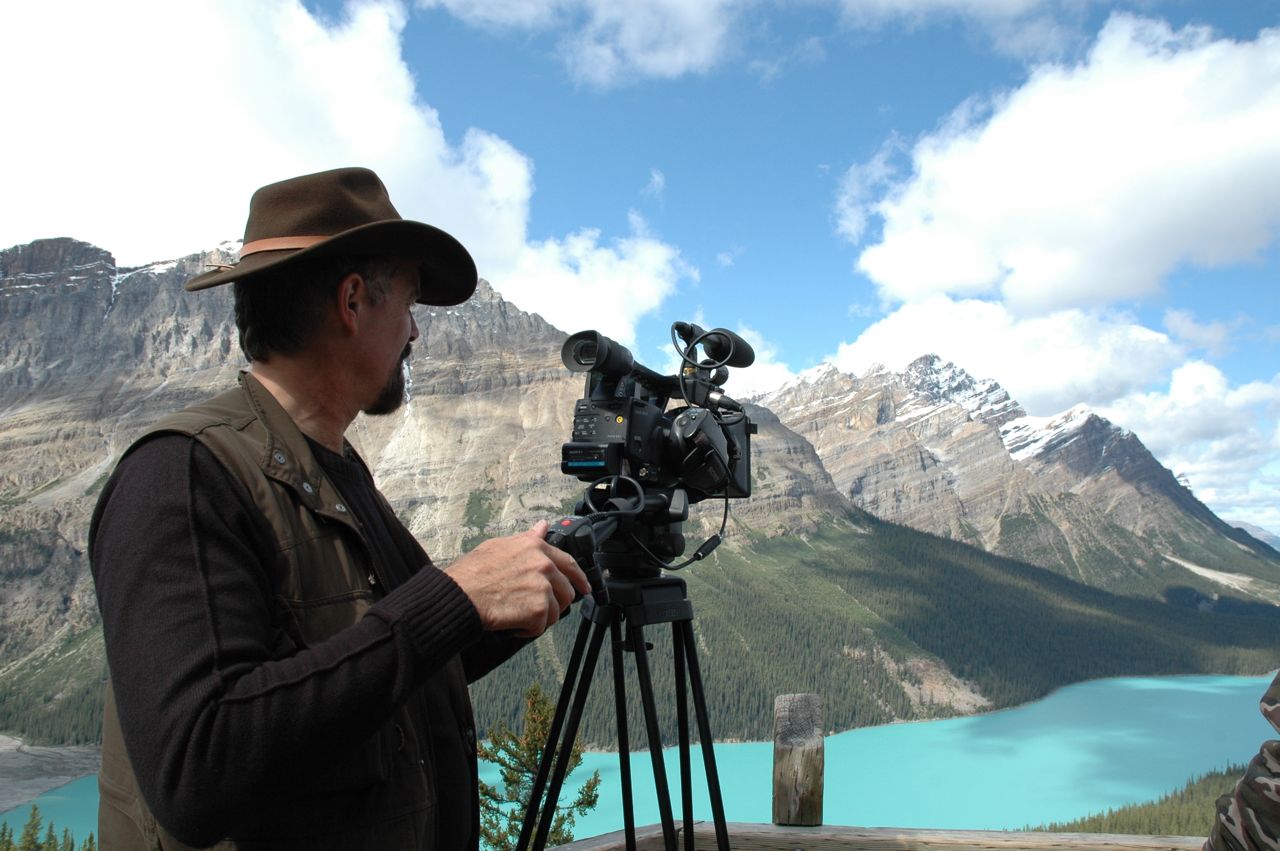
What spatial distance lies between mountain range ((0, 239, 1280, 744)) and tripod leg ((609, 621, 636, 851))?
6608cm

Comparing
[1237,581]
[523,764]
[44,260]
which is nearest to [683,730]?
[523,764]

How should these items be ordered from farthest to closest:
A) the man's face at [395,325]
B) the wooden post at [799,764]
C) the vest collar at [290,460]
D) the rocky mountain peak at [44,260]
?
the rocky mountain peak at [44,260] → the wooden post at [799,764] → the man's face at [395,325] → the vest collar at [290,460]

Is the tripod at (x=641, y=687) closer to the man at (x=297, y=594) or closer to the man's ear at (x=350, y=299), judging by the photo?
the man at (x=297, y=594)

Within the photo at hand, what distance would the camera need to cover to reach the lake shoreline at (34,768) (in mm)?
62438

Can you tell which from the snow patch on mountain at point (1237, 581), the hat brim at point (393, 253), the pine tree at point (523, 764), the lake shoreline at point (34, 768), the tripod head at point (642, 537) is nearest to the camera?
the hat brim at point (393, 253)

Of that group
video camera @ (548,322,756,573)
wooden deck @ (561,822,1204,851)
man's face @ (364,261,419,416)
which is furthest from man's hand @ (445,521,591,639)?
wooden deck @ (561,822,1204,851)

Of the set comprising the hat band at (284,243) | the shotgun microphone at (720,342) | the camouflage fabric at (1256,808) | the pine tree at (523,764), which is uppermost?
the shotgun microphone at (720,342)

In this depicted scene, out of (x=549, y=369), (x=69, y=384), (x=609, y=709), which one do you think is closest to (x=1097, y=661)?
(x=609, y=709)

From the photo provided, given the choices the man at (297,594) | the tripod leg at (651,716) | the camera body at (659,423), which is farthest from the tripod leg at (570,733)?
the man at (297,594)

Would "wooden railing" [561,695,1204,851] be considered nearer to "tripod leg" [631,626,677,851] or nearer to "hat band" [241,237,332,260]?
"tripod leg" [631,626,677,851]

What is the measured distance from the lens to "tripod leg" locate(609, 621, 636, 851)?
2.70 m

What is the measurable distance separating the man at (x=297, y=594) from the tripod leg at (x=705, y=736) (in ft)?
3.49

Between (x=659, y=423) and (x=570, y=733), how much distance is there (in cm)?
110

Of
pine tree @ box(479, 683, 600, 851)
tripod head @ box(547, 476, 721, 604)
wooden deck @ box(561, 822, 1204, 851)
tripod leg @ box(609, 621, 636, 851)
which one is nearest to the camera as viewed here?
tripod head @ box(547, 476, 721, 604)
